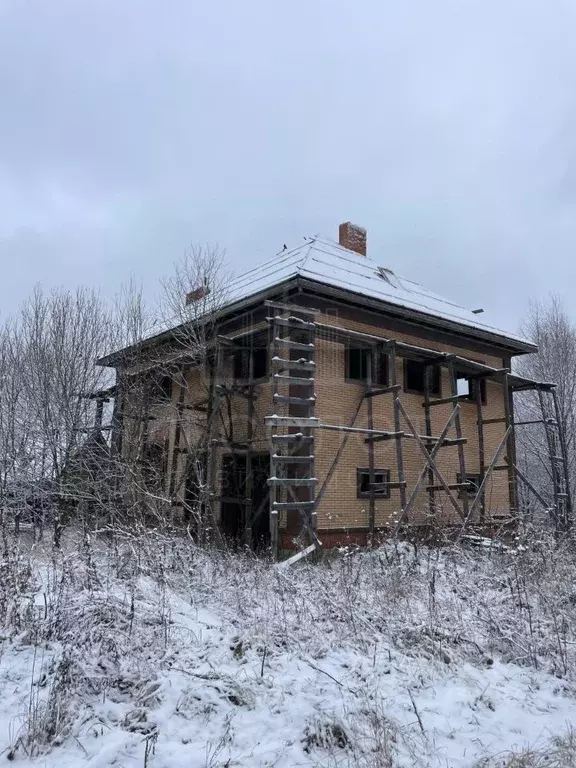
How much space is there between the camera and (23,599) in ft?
20.9

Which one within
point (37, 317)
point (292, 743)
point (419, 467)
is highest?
point (37, 317)

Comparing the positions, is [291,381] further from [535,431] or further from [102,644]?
[535,431]

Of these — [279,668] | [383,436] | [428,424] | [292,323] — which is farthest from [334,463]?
[279,668]

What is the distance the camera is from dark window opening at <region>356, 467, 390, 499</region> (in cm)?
1278

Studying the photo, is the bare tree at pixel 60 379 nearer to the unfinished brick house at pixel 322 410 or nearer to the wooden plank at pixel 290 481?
the unfinished brick house at pixel 322 410

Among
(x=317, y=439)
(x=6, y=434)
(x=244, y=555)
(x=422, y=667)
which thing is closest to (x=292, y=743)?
(x=422, y=667)

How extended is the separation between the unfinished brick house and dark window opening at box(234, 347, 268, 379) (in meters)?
0.03

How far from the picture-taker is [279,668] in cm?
511

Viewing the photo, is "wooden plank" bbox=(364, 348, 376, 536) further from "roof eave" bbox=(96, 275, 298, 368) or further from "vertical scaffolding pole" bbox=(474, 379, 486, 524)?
"vertical scaffolding pole" bbox=(474, 379, 486, 524)

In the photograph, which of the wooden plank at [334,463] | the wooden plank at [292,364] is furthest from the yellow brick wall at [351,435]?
the wooden plank at [292,364]

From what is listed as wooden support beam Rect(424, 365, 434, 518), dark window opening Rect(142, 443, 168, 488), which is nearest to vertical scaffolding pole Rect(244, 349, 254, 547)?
dark window opening Rect(142, 443, 168, 488)

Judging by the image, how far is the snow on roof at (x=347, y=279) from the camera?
512 inches

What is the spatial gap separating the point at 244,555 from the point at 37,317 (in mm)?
8605

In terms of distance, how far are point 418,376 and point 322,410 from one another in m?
3.72
